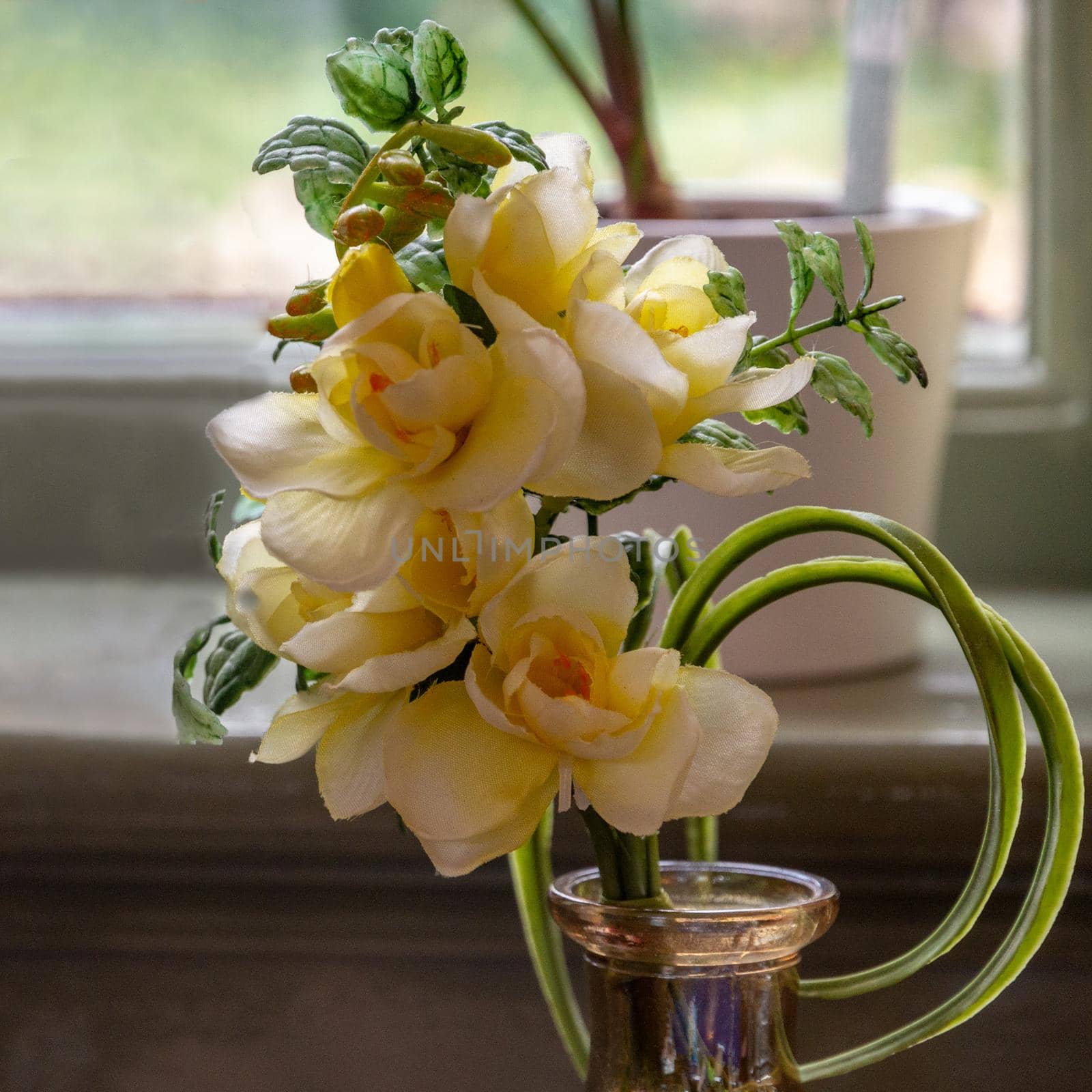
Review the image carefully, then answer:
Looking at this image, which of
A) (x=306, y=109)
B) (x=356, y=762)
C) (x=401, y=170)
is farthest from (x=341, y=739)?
(x=306, y=109)

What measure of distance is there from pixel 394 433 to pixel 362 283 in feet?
0.10

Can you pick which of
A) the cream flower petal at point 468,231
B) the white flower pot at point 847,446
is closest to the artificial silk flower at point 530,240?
the cream flower petal at point 468,231

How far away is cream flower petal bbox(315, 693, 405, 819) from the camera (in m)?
0.26

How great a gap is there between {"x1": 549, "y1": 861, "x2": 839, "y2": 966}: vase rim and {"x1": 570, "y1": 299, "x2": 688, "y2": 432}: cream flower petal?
115 millimetres

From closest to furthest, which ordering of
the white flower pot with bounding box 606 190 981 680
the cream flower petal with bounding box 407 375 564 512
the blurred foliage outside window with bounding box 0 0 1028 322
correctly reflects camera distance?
the cream flower petal with bounding box 407 375 564 512 → the white flower pot with bounding box 606 190 981 680 → the blurred foliage outside window with bounding box 0 0 1028 322

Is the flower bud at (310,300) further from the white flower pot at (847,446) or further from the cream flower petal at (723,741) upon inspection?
the white flower pot at (847,446)

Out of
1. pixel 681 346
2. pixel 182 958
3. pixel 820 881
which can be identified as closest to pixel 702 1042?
pixel 820 881

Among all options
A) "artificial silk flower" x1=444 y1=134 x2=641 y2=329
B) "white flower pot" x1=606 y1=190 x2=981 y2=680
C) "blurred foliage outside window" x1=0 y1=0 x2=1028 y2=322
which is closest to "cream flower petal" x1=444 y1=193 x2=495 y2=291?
"artificial silk flower" x1=444 y1=134 x2=641 y2=329

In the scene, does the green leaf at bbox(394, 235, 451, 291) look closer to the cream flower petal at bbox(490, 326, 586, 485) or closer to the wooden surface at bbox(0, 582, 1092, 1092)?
the cream flower petal at bbox(490, 326, 586, 485)

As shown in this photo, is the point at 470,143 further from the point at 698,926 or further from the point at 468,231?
the point at 698,926

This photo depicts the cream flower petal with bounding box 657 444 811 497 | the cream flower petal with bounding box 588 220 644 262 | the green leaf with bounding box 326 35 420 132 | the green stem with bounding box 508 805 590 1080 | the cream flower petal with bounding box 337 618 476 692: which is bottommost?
the green stem with bounding box 508 805 590 1080

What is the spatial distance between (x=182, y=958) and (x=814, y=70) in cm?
Result: 54

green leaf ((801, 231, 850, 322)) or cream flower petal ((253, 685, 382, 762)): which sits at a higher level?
green leaf ((801, 231, 850, 322))

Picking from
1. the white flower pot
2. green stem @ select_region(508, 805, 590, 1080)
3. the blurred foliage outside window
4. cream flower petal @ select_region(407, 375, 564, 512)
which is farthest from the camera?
the blurred foliage outside window
